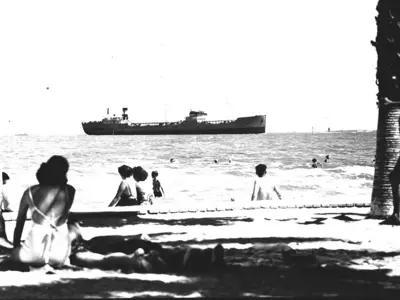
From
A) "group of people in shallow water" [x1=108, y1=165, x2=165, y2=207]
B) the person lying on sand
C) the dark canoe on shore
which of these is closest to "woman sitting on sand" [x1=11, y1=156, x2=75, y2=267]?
the person lying on sand

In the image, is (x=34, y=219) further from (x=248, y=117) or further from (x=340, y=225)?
(x=248, y=117)

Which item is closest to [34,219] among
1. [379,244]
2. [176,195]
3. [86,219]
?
[379,244]

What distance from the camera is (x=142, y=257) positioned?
5141mm

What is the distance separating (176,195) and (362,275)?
19415mm

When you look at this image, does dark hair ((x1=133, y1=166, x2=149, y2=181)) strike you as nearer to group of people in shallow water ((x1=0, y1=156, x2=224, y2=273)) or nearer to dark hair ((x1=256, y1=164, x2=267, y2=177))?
dark hair ((x1=256, y1=164, x2=267, y2=177))

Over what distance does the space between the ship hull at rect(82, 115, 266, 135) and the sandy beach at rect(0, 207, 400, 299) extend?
109 metres

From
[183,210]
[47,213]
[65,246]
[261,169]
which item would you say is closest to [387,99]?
[261,169]

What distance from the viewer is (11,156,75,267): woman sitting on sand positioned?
4.87 m

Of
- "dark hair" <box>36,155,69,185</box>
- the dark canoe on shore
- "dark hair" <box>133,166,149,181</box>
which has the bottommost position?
the dark canoe on shore

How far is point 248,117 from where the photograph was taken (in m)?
119

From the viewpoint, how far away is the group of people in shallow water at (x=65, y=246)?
16.0 ft

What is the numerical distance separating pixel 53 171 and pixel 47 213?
341mm

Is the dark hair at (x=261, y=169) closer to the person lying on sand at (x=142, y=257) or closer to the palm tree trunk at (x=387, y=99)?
the palm tree trunk at (x=387, y=99)

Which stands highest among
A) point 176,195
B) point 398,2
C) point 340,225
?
point 398,2
